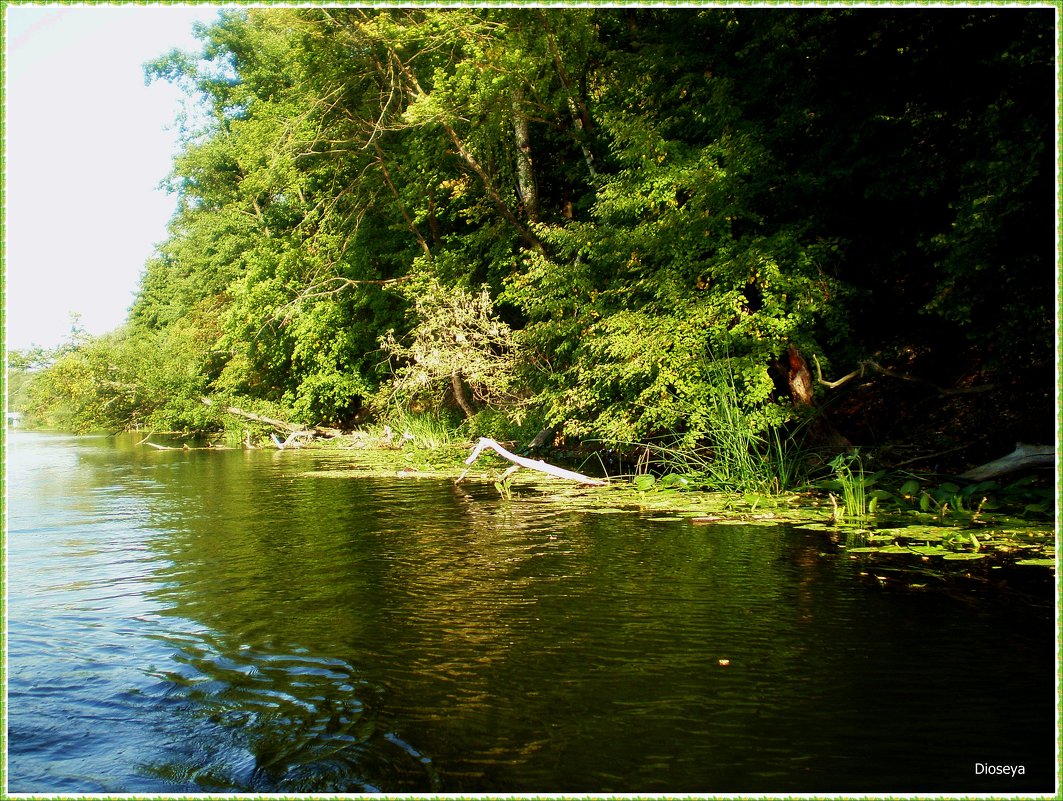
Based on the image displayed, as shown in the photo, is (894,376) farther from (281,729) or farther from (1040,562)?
(281,729)

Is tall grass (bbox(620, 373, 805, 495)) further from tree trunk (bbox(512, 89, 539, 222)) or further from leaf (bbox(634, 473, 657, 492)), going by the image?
tree trunk (bbox(512, 89, 539, 222))

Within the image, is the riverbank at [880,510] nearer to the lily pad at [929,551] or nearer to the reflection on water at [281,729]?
the lily pad at [929,551]

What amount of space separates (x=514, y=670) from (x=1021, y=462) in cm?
679

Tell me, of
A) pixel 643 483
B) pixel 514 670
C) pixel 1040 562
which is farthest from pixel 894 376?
pixel 514 670

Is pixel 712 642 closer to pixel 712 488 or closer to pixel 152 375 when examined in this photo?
pixel 712 488

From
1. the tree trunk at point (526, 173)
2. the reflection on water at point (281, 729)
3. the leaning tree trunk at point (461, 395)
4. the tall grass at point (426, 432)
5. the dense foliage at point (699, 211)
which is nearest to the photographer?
the reflection on water at point (281, 729)

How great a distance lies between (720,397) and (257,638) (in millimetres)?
7053

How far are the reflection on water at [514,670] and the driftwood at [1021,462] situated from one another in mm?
2697

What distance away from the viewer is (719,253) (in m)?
10.9

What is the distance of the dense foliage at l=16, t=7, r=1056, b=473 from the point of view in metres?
8.93

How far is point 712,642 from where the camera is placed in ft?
14.7

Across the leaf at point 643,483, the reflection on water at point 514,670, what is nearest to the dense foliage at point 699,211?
the leaf at point 643,483

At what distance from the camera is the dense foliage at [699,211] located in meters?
8.93

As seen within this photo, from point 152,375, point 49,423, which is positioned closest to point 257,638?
point 152,375
